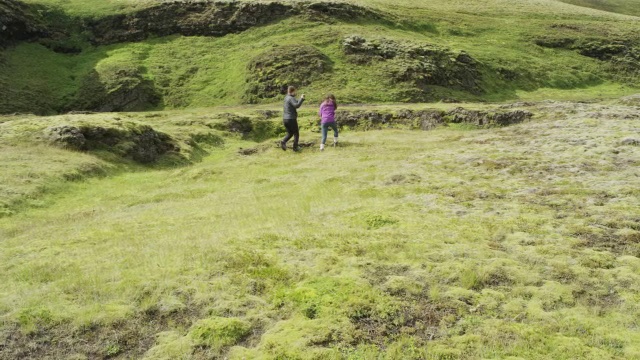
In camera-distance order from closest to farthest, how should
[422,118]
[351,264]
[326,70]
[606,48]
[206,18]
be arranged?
[351,264] → [422,118] → [326,70] → [206,18] → [606,48]

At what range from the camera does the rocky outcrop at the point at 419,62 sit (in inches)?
2164

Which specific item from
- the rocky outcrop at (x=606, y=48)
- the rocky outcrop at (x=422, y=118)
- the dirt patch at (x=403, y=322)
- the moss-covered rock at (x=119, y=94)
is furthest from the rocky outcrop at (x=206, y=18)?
the dirt patch at (x=403, y=322)

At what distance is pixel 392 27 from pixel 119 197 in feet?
196

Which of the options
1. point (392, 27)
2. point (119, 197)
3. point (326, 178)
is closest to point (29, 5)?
point (392, 27)

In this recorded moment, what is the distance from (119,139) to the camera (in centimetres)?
2941

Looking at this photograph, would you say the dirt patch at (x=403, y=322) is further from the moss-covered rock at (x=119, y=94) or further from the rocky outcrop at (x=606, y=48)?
the rocky outcrop at (x=606, y=48)

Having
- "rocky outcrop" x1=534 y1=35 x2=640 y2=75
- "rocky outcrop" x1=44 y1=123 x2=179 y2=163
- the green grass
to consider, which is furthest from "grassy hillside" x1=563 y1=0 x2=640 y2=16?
"rocky outcrop" x1=44 y1=123 x2=179 y2=163

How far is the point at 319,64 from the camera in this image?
182 ft

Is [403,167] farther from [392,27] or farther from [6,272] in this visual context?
[392,27]

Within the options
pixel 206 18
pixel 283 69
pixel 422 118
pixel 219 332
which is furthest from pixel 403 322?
pixel 206 18

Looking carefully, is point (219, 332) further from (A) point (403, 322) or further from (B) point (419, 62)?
(B) point (419, 62)

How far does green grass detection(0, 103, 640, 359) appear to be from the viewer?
27.3 feet

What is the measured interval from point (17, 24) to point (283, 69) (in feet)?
143

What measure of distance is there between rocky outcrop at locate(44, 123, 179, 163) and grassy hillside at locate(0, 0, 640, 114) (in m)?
23.3
